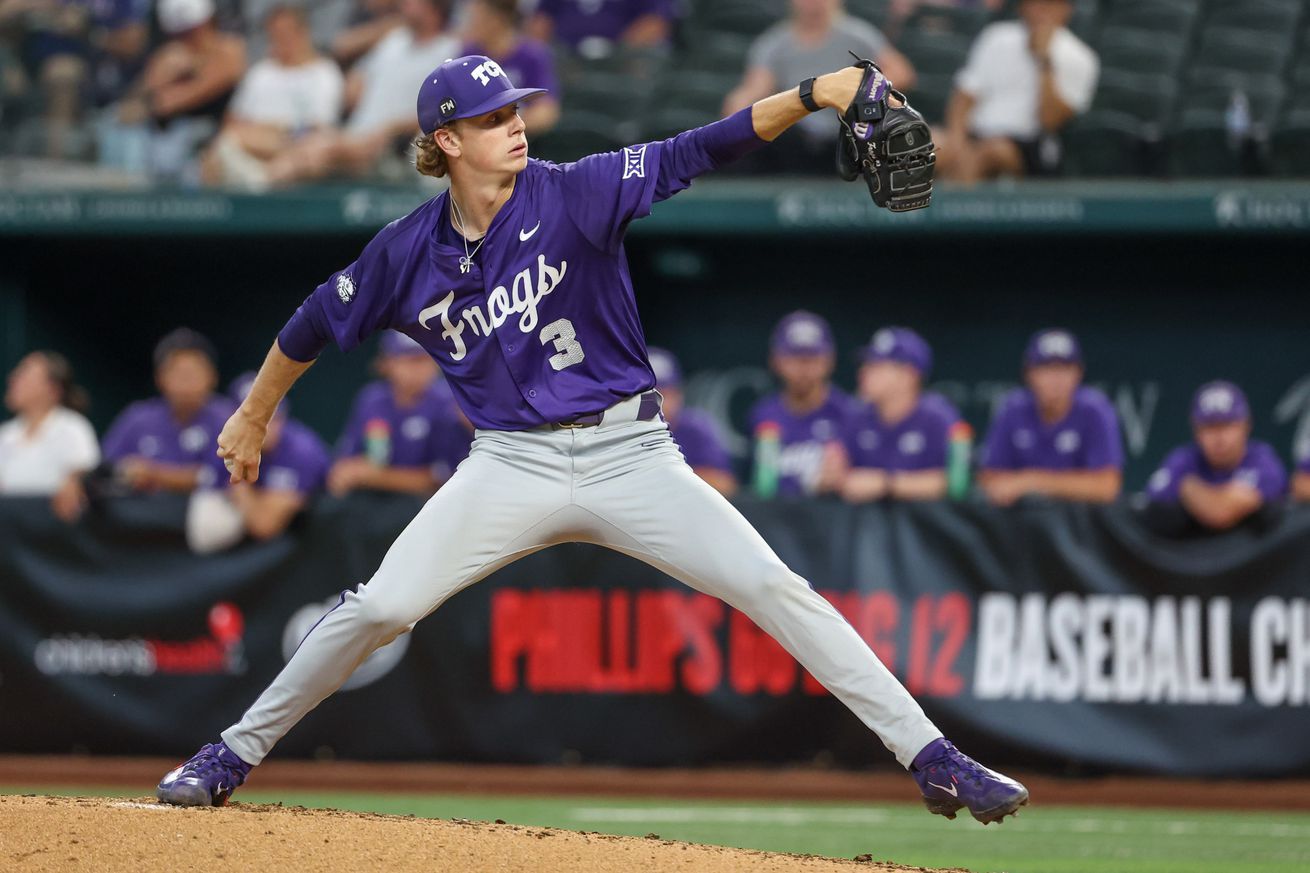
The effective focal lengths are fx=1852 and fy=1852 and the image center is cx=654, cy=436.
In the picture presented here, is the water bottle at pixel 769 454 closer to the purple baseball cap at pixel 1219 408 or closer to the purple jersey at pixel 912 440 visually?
the purple jersey at pixel 912 440

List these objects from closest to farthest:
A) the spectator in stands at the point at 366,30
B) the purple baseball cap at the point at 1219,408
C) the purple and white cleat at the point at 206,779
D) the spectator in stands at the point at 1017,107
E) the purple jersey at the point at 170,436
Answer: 1. the purple and white cleat at the point at 206,779
2. the purple baseball cap at the point at 1219,408
3. the purple jersey at the point at 170,436
4. the spectator in stands at the point at 1017,107
5. the spectator in stands at the point at 366,30

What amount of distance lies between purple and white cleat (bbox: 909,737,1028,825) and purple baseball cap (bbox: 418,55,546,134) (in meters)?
2.04

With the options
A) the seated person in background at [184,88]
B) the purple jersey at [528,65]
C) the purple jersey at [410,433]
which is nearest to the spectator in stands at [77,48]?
the seated person in background at [184,88]

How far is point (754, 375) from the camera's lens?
11992mm

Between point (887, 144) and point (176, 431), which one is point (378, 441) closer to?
point (176, 431)

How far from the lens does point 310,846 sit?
15.5ft

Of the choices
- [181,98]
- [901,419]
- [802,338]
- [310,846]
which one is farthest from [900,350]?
[181,98]

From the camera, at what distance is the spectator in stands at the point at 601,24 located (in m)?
12.4

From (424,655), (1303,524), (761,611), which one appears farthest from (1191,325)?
(761,611)

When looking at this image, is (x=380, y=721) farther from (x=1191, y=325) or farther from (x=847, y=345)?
(x=1191, y=325)

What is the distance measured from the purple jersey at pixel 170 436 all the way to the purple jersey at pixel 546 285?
4732 mm

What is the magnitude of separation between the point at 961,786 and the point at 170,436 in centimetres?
607

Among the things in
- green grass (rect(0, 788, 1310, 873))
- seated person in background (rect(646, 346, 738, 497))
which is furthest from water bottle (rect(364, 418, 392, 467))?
green grass (rect(0, 788, 1310, 873))

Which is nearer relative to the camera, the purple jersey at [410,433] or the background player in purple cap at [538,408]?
the background player in purple cap at [538,408]
